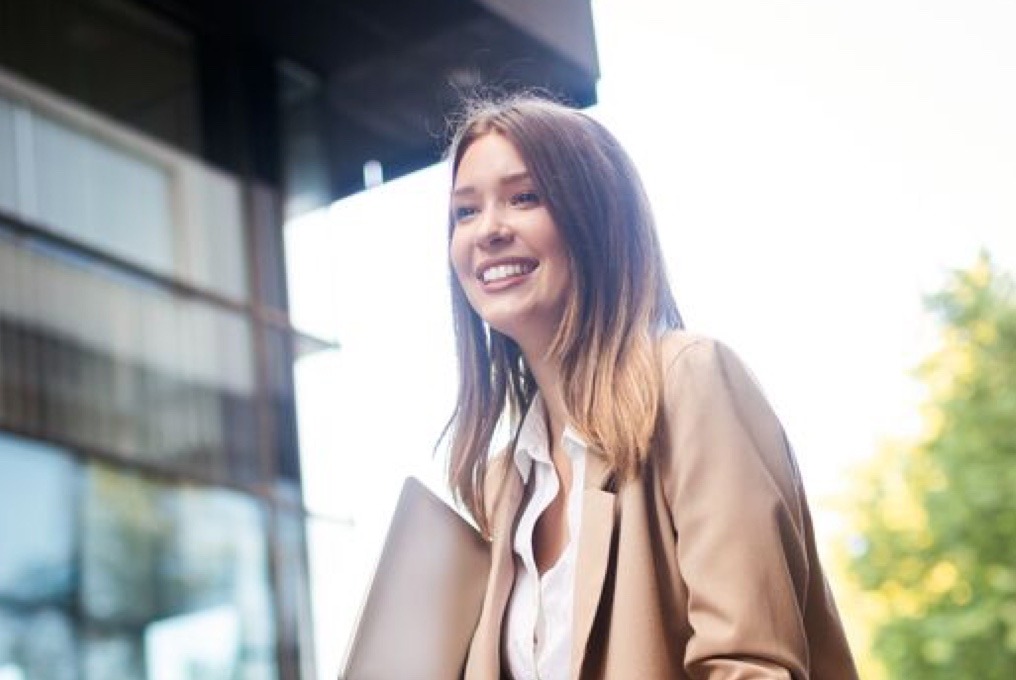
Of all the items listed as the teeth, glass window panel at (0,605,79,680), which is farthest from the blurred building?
the teeth

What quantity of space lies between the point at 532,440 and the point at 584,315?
0.42 ft

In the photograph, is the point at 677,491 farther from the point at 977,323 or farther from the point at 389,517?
the point at 977,323

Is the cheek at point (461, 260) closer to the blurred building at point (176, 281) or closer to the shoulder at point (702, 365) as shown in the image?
the shoulder at point (702, 365)

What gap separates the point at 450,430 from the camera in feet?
5.20

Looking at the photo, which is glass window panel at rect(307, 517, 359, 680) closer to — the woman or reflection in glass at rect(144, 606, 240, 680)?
reflection in glass at rect(144, 606, 240, 680)

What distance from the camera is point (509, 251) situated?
1.45 m

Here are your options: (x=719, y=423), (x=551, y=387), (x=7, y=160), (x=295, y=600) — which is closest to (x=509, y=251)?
(x=551, y=387)

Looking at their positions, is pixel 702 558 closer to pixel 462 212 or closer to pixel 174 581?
pixel 462 212

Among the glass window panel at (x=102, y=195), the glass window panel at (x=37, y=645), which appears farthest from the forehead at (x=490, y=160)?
the glass window panel at (x=102, y=195)

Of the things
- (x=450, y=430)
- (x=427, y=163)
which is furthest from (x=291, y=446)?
(x=450, y=430)

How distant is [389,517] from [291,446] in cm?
845

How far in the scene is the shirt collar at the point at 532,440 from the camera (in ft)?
4.90

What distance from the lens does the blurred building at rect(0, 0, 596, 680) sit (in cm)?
844

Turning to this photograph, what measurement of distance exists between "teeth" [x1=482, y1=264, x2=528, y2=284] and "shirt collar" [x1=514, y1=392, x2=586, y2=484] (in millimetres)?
122
